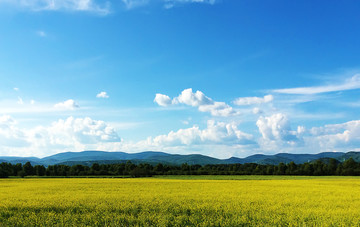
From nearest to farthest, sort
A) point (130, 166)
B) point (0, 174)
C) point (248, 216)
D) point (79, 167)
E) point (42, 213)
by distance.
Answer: point (248, 216), point (42, 213), point (0, 174), point (79, 167), point (130, 166)

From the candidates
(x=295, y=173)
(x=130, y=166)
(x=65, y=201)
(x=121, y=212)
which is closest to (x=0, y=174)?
(x=130, y=166)

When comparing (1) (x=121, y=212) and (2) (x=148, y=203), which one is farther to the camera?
(2) (x=148, y=203)

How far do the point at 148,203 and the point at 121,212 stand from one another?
3301 mm

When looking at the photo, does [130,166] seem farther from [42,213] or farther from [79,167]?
[42,213]

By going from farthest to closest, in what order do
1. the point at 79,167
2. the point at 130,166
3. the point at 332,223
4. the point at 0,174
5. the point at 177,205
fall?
the point at 130,166 < the point at 79,167 < the point at 0,174 < the point at 177,205 < the point at 332,223

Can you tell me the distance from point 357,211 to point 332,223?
512 cm

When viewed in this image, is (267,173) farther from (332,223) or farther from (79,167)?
(332,223)

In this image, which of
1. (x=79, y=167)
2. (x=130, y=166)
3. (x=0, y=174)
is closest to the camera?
(x=0, y=174)

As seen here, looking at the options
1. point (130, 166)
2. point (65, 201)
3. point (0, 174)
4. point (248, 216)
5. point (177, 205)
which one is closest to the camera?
point (248, 216)

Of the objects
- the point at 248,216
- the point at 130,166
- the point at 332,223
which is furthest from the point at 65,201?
the point at 130,166

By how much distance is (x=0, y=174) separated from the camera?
86562 millimetres

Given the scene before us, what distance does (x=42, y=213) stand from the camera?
67.3 ft

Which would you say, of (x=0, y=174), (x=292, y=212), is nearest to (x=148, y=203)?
(x=292, y=212)

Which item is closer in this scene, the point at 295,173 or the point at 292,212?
the point at 292,212
